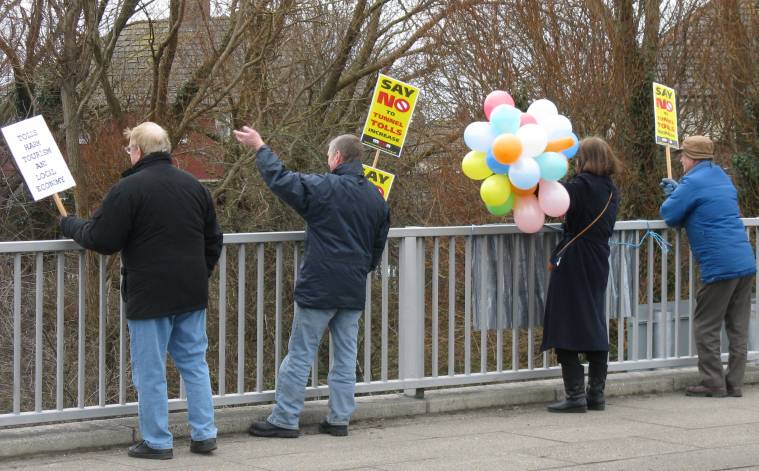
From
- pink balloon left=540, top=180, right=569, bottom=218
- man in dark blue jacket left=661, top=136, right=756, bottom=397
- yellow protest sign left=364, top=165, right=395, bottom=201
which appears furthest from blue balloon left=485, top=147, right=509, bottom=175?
man in dark blue jacket left=661, top=136, right=756, bottom=397

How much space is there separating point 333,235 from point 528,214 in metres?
1.65

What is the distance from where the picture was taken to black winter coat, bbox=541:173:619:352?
8055 mm

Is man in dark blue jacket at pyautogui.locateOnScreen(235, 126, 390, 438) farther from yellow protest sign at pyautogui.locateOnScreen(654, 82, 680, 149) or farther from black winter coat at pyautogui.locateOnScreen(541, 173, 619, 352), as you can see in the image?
yellow protest sign at pyautogui.locateOnScreen(654, 82, 680, 149)

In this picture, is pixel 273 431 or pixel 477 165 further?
pixel 477 165

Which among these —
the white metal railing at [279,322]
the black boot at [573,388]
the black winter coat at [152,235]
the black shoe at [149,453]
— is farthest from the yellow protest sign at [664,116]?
the black shoe at [149,453]

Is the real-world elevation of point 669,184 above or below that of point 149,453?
above

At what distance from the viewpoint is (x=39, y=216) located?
20.9 m

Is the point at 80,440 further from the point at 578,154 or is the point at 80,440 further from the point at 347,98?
the point at 347,98

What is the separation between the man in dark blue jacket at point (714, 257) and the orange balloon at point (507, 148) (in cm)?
154

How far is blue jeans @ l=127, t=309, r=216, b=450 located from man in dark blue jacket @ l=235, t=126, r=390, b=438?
0.64m

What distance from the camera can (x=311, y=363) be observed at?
7.25 meters

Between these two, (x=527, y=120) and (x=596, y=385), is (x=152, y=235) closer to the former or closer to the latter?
A: (x=527, y=120)

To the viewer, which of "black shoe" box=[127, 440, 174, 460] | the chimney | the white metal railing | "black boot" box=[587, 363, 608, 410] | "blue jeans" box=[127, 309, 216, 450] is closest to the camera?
"blue jeans" box=[127, 309, 216, 450]

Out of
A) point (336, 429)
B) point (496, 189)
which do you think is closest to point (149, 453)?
point (336, 429)
